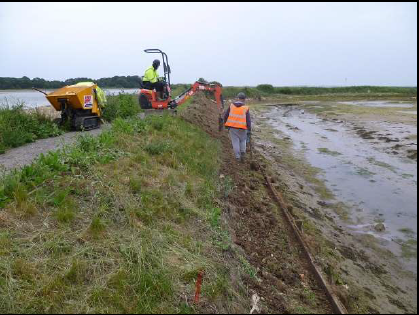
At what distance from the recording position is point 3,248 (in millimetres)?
3809

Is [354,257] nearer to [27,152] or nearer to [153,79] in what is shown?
[27,152]

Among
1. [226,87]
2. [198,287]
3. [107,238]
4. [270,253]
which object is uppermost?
[226,87]

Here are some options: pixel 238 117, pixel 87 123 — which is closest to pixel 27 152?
pixel 87 123

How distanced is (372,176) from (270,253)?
5768 mm

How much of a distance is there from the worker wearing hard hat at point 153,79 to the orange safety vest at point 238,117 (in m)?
4.14

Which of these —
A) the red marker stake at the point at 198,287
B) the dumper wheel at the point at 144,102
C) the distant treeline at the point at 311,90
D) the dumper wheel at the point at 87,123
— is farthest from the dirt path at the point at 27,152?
the distant treeline at the point at 311,90

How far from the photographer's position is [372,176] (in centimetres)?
955

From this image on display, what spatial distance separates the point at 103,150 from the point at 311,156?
812cm

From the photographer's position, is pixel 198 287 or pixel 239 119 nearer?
pixel 198 287

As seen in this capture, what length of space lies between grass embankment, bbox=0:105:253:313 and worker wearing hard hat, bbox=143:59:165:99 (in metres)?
5.82

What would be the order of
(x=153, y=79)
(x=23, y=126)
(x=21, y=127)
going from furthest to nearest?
(x=153, y=79)
(x=23, y=126)
(x=21, y=127)

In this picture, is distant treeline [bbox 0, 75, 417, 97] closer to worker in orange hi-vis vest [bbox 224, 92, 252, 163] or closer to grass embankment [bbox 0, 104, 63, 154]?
grass embankment [bbox 0, 104, 63, 154]

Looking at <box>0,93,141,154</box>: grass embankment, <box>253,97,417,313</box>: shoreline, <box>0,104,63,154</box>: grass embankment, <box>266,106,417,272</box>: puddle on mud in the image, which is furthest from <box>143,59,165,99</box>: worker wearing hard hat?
<box>253,97,417,313</box>: shoreline

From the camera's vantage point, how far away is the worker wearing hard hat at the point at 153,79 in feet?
39.4
